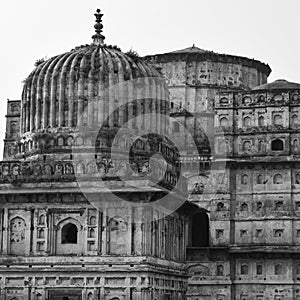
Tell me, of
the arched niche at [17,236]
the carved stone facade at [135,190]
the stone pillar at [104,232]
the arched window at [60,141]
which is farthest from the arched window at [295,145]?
the arched niche at [17,236]

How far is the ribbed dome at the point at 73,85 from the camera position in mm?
54062

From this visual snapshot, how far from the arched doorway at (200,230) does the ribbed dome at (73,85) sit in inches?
630

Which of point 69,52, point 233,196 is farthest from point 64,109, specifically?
point 233,196

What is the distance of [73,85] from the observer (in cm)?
5447

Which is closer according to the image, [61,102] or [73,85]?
[61,102]

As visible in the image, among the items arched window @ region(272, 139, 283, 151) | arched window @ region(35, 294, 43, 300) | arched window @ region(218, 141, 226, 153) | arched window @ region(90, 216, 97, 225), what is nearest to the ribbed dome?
arched window @ region(90, 216, 97, 225)

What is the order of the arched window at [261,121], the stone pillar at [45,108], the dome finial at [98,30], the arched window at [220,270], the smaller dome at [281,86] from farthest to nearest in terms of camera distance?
1. the smaller dome at [281,86]
2. the arched window at [261,121]
3. the arched window at [220,270]
4. the dome finial at [98,30]
5. the stone pillar at [45,108]

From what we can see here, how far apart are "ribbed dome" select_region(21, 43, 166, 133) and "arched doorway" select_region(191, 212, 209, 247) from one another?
52.5 ft

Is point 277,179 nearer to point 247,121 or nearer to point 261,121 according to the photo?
point 261,121

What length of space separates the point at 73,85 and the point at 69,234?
27.2 feet

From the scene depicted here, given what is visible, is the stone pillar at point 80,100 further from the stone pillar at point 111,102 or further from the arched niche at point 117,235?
the arched niche at point 117,235

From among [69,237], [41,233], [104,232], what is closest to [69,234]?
[69,237]

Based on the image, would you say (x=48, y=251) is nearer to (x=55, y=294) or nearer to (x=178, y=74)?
(x=55, y=294)

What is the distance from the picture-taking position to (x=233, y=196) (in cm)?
6706
